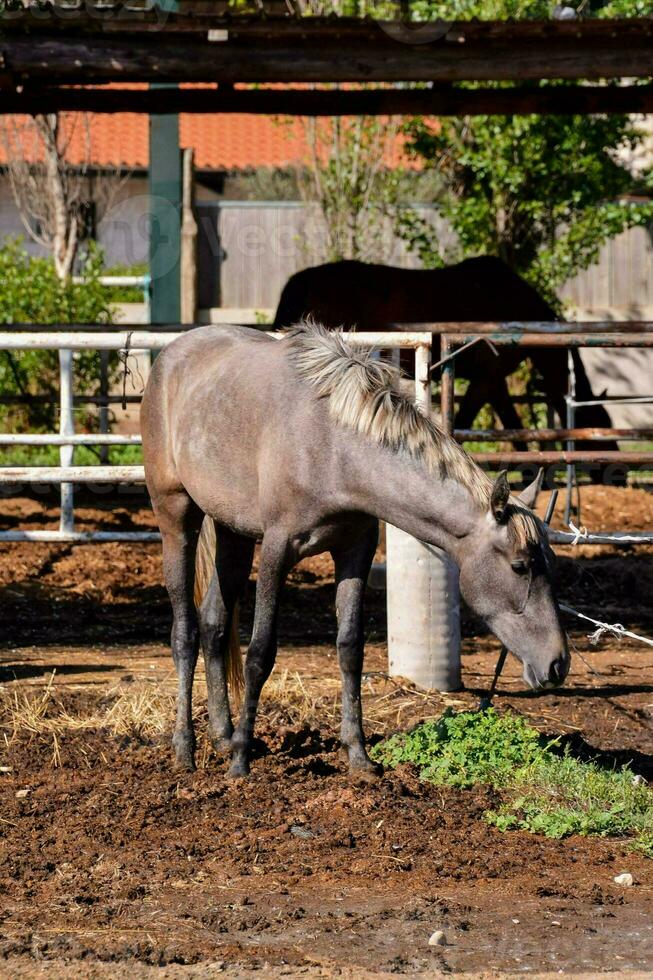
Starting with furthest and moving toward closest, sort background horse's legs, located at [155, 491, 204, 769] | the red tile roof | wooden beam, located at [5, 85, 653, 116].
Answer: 1. the red tile roof
2. wooden beam, located at [5, 85, 653, 116]
3. background horse's legs, located at [155, 491, 204, 769]

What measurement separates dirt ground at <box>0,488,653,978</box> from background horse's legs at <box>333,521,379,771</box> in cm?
13

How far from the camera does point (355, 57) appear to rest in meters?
7.39

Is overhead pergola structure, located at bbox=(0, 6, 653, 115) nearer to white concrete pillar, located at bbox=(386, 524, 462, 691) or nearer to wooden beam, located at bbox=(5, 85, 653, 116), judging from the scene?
wooden beam, located at bbox=(5, 85, 653, 116)

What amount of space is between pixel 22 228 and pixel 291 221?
5792mm

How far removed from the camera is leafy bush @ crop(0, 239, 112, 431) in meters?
11.9

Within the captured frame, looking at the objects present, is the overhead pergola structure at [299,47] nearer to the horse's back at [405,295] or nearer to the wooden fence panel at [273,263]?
the horse's back at [405,295]

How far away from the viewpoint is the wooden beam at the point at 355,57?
733 cm

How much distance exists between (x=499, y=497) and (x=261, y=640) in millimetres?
1111

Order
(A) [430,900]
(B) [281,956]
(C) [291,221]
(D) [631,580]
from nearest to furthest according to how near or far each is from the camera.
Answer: (B) [281,956]
(A) [430,900]
(D) [631,580]
(C) [291,221]

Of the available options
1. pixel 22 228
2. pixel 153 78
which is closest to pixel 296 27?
pixel 153 78

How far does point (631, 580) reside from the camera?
800 cm

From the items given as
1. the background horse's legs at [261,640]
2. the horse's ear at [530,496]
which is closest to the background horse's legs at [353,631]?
the background horse's legs at [261,640]

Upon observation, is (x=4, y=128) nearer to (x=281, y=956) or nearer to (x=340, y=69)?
(x=340, y=69)

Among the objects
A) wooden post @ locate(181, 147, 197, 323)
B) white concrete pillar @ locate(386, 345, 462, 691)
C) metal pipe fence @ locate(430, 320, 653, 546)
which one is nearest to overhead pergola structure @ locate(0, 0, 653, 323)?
metal pipe fence @ locate(430, 320, 653, 546)
